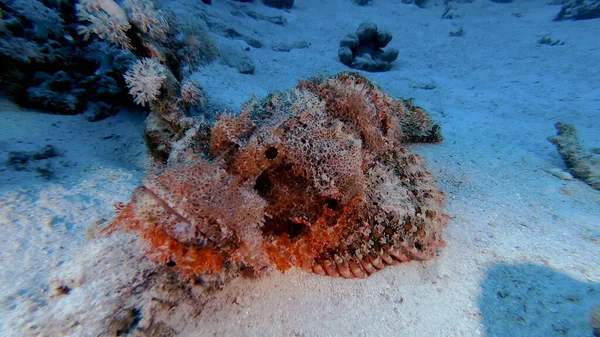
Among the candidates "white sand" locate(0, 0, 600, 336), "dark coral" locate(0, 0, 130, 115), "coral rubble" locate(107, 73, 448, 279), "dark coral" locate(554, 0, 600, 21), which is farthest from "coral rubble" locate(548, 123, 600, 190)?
"dark coral" locate(554, 0, 600, 21)

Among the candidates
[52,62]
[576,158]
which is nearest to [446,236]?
[576,158]

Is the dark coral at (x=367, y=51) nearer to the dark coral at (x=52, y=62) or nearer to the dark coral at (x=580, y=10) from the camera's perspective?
the dark coral at (x=52, y=62)

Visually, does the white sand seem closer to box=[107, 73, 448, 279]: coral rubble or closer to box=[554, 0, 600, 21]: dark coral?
box=[107, 73, 448, 279]: coral rubble

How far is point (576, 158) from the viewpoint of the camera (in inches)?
148

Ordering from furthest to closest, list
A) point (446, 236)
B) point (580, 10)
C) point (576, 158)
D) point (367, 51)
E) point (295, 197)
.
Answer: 1. point (580, 10)
2. point (367, 51)
3. point (576, 158)
4. point (446, 236)
5. point (295, 197)

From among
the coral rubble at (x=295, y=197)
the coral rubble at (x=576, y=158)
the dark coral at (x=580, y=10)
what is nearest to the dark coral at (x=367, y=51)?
the coral rubble at (x=576, y=158)

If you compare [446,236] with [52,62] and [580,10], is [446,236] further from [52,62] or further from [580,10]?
[580,10]

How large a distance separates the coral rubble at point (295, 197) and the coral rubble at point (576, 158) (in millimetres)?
2433

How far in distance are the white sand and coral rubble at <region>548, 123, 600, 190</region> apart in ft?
0.49

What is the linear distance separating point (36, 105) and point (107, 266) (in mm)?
3240

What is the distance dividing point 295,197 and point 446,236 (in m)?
1.73

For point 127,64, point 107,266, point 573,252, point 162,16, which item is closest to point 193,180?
point 107,266

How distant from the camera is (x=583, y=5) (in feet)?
40.9

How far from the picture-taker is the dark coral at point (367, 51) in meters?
9.00
